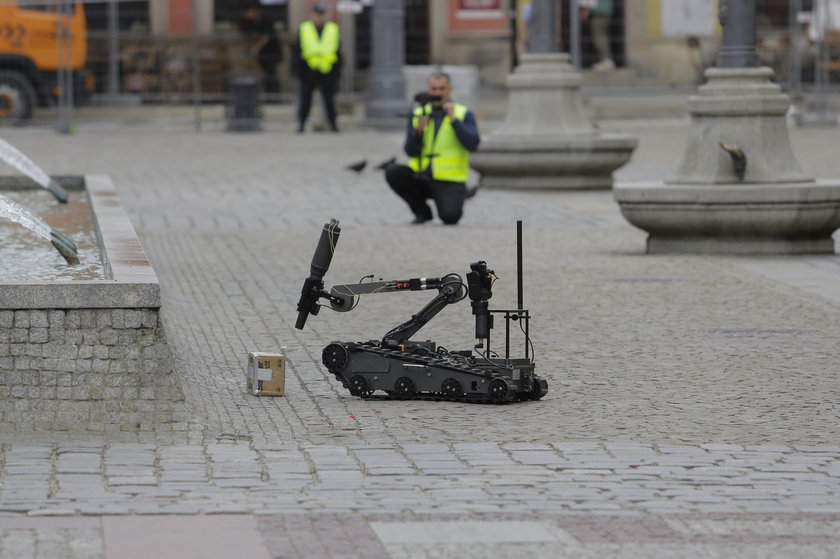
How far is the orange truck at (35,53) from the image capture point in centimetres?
3084

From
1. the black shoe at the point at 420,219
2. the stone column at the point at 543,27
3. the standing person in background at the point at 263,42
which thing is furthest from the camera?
the standing person in background at the point at 263,42

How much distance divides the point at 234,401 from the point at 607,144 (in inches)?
482

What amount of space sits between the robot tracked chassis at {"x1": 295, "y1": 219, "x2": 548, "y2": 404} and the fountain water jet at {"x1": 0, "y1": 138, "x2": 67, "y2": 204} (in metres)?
6.20

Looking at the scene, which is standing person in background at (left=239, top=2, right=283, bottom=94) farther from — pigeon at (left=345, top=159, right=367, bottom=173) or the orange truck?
pigeon at (left=345, top=159, right=367, bottom=173)

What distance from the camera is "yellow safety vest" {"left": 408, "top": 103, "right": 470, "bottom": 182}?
16141 millimetres

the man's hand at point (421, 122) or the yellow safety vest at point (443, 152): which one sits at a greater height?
the man's hand at point (421, 122)

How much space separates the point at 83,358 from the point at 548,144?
12922 millimetres

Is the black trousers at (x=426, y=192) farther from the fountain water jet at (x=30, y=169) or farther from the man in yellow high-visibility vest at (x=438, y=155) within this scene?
the fountain water jet at (x=30, y=169)

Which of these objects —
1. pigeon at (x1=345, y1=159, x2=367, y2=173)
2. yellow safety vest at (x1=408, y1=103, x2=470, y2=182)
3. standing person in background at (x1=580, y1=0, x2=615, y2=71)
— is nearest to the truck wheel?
standing person in background at (x1=580, y1=0, x2=615, y2=71)

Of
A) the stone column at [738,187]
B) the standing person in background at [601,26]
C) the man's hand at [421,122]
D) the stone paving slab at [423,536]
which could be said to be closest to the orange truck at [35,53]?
the standing person in background at [601,26]

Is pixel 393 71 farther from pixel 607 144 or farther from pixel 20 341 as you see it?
pixel 20 341

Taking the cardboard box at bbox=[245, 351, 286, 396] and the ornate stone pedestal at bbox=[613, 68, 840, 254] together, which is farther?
the ornate stone pedestal at bbox=[613, 68, 840, 254]

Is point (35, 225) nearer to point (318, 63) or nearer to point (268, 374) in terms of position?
point (268, 374)

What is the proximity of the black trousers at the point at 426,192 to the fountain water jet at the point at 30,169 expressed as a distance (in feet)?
9.67
